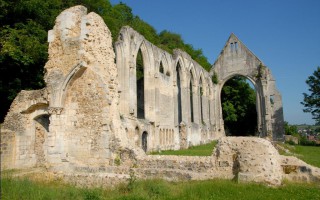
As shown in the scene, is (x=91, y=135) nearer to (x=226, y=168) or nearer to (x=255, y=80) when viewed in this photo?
(x=226, y=168)

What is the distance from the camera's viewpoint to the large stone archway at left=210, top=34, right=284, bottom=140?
28.5 meters

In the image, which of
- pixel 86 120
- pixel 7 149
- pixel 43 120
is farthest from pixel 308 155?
pixel 7 149

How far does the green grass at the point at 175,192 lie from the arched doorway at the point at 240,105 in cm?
2737

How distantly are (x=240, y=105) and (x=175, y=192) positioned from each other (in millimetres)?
29278

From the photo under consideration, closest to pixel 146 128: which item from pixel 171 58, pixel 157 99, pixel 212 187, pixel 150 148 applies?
pixel 150 148

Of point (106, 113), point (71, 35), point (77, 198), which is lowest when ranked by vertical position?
point (77, 198)

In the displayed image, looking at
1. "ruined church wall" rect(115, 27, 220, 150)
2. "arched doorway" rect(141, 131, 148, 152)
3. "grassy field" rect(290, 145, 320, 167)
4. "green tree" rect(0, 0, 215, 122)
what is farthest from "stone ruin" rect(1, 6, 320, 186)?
"grassy field" rect(290, 145, 320, 167)

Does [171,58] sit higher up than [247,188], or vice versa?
[171,58]

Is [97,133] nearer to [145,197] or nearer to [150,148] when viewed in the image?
[145,197]

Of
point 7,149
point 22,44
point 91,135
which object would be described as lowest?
point 7,149

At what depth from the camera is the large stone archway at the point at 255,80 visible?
28516mm

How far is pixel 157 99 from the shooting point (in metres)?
19.4

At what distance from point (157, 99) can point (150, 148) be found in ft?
11.3

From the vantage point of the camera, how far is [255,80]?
30172 millimetres
